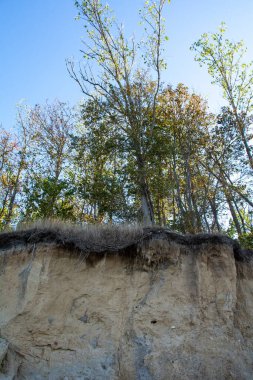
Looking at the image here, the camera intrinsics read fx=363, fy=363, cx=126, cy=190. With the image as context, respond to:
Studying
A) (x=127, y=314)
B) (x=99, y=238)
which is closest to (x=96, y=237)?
(x=99, y=238)

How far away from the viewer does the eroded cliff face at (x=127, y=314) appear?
7488mm

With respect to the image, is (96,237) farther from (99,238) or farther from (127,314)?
(127,314)

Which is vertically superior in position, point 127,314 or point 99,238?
point 99,238

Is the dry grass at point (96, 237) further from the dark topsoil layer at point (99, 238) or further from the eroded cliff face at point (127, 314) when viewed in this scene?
the eroded cliff face at point (127, 314)

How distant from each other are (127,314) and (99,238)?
73.2 inches

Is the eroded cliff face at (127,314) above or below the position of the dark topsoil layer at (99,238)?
below

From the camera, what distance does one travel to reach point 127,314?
8102 mm

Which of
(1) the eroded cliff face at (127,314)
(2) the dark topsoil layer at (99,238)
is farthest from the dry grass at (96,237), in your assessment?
(1) the eroded cliff face at (127,314)

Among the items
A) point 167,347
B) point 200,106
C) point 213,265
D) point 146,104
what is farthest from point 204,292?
point 200,106

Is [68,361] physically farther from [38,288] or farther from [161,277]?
[161,277]

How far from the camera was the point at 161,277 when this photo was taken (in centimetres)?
856

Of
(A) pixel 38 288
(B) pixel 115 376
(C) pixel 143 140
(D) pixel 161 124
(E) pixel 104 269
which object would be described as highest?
(D) pixel 161 124

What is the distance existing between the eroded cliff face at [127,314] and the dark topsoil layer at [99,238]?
11 cm

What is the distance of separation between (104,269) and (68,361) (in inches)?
82.3
